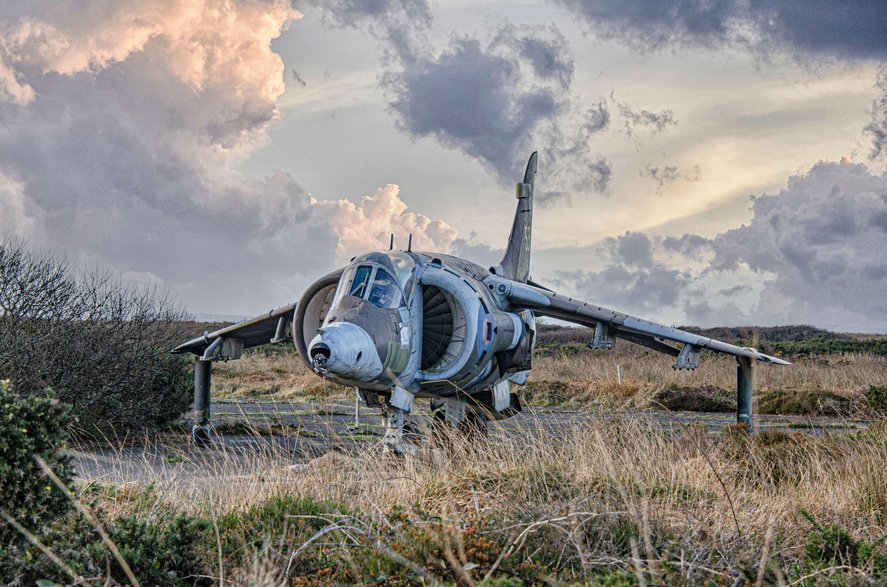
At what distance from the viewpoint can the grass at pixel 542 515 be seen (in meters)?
4.61

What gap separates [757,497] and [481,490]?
2.77m

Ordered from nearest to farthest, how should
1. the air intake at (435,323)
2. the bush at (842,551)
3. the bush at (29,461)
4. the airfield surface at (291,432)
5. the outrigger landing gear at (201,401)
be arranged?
1. the bush at (29,461)
2. the bush at (842,551)
3. the airfield surface at (291,432)
4. the air intake at (435,323)
5. the outrigger landing gear at (201,401)

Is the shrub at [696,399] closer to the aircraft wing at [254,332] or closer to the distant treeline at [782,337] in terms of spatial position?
the aircraft wing at [254,332]

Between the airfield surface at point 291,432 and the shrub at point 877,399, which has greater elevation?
the shrub at point 877,399

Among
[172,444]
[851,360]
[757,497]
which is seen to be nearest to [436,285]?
[757,497]

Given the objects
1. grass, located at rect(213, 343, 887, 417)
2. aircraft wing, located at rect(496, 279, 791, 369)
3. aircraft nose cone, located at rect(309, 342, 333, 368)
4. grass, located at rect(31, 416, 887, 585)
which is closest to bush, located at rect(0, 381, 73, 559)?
grass, located at rect(31, 416, 887, 585)

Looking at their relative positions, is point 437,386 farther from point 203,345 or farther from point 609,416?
point 203,345

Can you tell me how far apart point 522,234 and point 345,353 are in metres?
9.92

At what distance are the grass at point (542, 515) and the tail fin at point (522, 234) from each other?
776cm

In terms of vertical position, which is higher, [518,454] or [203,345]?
[203,345]

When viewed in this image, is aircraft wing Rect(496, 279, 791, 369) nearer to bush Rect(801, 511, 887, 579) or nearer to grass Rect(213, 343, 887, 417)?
grass Rect(213, 343, 887, 417)

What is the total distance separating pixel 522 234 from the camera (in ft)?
59.3

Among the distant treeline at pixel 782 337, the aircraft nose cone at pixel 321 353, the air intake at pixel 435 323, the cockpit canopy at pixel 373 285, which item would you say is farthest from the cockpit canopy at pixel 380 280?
the distant treeline at pixel 782 337

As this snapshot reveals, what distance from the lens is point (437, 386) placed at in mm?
11156
